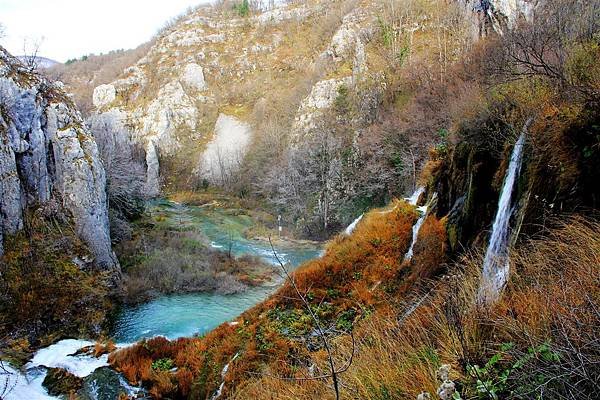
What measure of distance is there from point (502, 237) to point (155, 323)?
15.5 meters

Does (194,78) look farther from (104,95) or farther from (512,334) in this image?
(512,334)

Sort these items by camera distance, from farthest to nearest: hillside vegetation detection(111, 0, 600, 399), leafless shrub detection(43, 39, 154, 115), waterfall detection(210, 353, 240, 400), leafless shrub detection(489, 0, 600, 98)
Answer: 1. leafless shrub detection(43, 39, 154, 115)
2. waterfall detection(210, 353, 240, 400)
3. leafless shrub detection(489, 0, 600, 98)
4. hillside vegetation detection(111, 0, 600, 399)

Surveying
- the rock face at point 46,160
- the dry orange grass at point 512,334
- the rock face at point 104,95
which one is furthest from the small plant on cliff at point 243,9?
the dry orange grass at point 512,334

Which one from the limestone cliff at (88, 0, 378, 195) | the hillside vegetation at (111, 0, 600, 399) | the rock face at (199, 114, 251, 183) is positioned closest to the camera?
the hillside vegetation at (111, 0, 600, 399)

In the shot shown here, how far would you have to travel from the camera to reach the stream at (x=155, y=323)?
10.9 meters

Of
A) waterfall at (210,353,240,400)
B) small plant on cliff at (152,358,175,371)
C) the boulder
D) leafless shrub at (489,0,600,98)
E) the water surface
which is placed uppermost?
the boulder

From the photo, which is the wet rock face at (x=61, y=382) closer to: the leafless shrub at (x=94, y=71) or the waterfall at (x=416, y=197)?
the waterfall at (x=416, y=197)

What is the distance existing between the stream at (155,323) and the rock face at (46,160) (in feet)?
17.6

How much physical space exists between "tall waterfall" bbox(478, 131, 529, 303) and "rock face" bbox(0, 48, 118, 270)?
67.6ft

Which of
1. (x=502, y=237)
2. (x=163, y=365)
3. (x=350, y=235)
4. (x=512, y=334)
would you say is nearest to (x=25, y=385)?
(x=163, y=365)

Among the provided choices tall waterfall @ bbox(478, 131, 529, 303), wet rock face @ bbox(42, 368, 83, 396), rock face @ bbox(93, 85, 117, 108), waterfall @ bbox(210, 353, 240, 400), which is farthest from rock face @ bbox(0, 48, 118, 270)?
rock face @ bbox(93, 85, 117, 108)

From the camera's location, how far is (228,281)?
22.3 metres

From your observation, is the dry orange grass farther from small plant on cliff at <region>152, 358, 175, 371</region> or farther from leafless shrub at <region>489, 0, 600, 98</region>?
small plant on cliff at <region>152, 358, 175, 371</region>

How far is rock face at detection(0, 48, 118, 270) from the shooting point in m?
18.7
